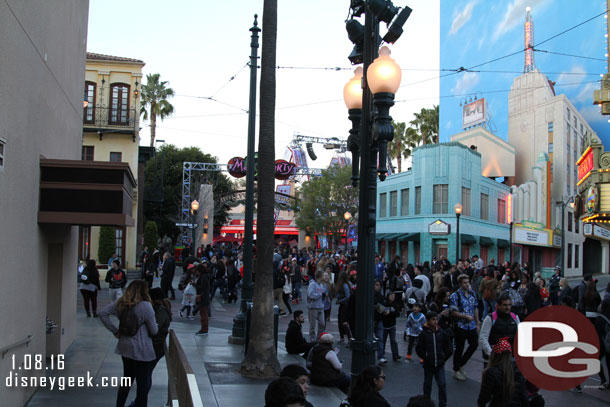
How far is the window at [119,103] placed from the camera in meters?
31.7

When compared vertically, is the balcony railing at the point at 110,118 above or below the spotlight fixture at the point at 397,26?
above

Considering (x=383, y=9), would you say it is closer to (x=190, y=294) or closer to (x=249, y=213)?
(x=249, y=213)

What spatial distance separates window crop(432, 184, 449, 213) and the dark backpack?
3370 centimetres

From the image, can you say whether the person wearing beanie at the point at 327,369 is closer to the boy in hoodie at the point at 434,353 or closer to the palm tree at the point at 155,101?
the boy in hoodie at the point at 434,353

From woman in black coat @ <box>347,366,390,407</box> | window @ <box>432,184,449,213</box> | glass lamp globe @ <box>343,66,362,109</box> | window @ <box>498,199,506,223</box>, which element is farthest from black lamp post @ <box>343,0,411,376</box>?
window @ <box>498,199,506,223</box>

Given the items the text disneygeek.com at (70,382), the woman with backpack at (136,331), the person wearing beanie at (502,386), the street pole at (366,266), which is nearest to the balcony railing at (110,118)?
the text disneygeek.com at (70,382)

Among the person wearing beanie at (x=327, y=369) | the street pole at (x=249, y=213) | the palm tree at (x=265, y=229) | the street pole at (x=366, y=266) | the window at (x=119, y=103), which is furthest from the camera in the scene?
the window at (x=119, y=103)

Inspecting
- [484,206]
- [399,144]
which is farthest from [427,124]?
[484,206]

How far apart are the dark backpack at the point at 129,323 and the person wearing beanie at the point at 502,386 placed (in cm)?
378

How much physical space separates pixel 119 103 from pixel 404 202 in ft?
67.4

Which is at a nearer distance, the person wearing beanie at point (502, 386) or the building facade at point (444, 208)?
the person wearing beanie at point (502, 386)

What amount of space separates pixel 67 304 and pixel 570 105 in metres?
43.6

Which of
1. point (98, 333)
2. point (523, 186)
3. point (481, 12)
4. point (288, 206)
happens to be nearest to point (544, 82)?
point (523, 186)

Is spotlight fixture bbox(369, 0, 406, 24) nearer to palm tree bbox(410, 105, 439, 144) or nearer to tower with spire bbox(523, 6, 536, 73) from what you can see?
tower with spire bbox(523, 6, 536, 73)
